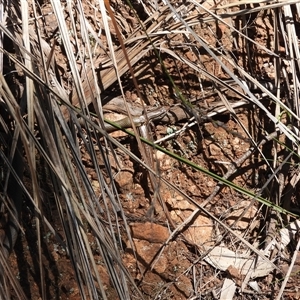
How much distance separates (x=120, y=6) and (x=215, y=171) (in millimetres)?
535

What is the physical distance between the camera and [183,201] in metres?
Answer: 1.47

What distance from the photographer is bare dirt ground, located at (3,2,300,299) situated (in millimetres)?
1406

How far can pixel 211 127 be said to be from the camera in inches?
57.9

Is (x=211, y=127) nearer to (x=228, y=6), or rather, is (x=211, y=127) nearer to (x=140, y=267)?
(x=228, y=6)

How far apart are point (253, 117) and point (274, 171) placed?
16 centimetres

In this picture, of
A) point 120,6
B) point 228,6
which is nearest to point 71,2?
point 120,6

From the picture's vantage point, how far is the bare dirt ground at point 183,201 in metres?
1.41

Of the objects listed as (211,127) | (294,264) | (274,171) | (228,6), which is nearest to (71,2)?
(228,6)

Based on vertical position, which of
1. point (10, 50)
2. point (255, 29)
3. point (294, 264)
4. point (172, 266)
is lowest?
point (294, 264)

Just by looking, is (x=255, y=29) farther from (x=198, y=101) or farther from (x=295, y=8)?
(x=198, y=101)

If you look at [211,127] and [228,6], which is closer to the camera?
[228,6]

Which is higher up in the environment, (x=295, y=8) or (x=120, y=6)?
(x=120, y=6)

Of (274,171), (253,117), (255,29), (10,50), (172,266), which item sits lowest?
(172,266)

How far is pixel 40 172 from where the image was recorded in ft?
4.48
